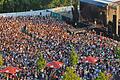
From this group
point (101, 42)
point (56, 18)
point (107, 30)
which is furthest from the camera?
point (56, 18)

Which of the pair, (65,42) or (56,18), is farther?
(56,18)

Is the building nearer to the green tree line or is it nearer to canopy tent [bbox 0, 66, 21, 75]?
the green tree line

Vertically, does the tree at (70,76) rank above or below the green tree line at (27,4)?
above

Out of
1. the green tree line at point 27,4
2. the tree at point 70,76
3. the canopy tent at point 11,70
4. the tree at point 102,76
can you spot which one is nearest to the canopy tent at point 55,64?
the canopy tent at point 11,70

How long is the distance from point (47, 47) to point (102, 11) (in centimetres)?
1524

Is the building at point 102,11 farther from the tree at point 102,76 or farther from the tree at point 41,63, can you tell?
the tree at point 102,76

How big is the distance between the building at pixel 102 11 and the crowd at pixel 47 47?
15.8 feet

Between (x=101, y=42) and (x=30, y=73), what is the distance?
1062 cm

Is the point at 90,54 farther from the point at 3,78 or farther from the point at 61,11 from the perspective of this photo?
the point at 61,11

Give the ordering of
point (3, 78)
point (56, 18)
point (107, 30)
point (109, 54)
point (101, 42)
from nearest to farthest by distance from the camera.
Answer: point (3, 78) → point (109, 54) → point (101, 42) → point (107, 30) → point (56, 18)

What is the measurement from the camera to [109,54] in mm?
31984

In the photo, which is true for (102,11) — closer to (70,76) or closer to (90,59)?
(90,59)

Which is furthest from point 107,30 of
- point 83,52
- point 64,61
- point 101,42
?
point 64,61

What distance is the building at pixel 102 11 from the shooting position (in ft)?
152
